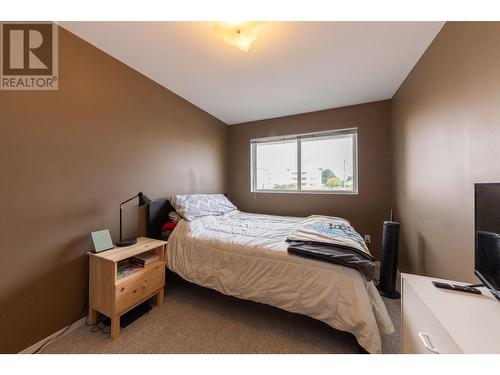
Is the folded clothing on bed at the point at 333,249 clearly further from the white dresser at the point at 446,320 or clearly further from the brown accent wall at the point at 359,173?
the brown accent wall at the point at 359,173

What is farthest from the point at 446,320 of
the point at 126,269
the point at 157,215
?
the point at 157,215

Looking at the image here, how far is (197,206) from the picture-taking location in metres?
2.34

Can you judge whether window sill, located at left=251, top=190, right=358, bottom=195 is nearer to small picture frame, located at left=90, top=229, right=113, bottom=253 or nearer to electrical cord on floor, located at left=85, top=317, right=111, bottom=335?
small picture frame, located at left=90, top=229, right=113, bottom=253

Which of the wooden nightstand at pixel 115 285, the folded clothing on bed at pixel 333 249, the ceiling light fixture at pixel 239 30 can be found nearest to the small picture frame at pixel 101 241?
the wooden nightstand at pixel 115 285

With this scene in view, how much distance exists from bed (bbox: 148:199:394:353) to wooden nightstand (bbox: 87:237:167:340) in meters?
0.27

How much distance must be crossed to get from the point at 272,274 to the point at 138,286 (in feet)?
3.77

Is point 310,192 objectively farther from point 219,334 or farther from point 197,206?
point 219,334

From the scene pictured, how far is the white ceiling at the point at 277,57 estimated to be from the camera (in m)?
1.43

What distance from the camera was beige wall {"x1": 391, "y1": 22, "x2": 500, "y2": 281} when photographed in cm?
102

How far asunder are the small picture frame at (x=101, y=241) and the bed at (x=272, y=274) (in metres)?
0.48

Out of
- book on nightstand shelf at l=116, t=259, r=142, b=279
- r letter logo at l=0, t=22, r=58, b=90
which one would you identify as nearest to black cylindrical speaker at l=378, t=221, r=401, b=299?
book on nightstand shelf at l=116, t=259, r=142, b=279
